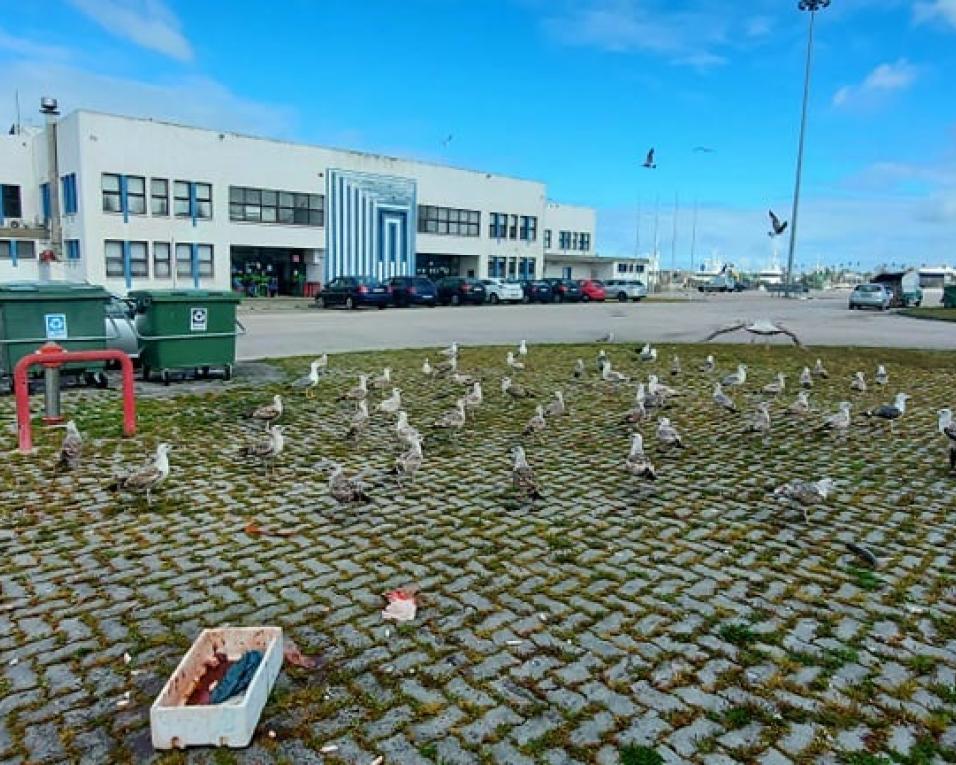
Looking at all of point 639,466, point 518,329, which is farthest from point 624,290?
point 639,466

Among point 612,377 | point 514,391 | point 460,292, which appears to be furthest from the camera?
point 460,292

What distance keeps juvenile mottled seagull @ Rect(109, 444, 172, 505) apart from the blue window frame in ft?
117

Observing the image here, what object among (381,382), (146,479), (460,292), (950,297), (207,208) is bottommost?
(146,479)

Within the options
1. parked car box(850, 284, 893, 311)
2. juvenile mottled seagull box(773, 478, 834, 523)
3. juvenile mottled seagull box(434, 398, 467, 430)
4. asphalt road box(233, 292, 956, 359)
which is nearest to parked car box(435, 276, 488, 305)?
asphalt road box(233, 292, 956, 359)

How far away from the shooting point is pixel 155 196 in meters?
37.3

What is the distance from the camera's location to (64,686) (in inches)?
143

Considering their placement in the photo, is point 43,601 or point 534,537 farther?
point 534,537

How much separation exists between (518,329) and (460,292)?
16794 millimetres

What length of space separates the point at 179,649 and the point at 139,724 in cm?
65

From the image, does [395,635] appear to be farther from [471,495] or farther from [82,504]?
[82,504]

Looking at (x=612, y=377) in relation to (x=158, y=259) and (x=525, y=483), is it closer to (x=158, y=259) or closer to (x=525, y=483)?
(x=525, y=483)

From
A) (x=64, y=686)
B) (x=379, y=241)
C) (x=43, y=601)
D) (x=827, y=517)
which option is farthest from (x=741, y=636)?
(x=379, y=241)

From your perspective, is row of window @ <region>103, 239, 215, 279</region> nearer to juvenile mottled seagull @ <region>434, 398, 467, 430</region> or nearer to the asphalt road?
the asphalt road

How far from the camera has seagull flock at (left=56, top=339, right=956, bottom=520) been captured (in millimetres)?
6566
